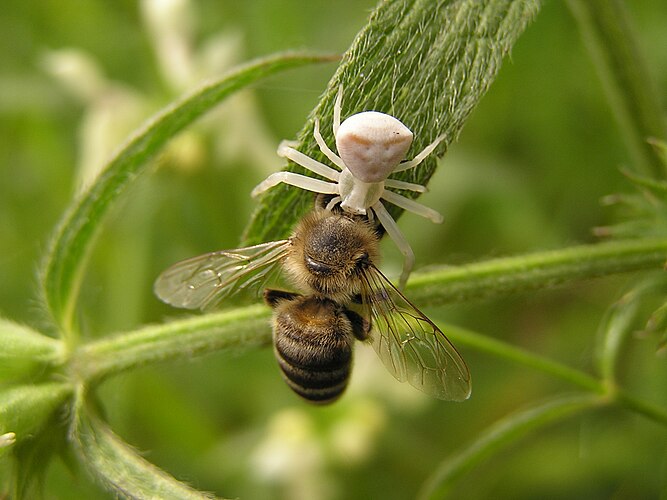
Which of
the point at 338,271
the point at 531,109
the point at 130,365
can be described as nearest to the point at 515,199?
the point at 531,109

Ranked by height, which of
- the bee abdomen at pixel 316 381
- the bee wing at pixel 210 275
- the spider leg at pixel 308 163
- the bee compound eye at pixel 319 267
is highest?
the spider leg at pixel 308 163

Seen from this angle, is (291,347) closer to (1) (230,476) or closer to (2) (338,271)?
(2) (338,271)

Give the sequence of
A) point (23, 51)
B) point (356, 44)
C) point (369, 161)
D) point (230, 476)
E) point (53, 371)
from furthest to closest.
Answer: point (23, 51), point (230, 476), point (53, 371), point (369, 161), point (356, 44)

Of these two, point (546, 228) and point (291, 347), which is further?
point (546, 228)

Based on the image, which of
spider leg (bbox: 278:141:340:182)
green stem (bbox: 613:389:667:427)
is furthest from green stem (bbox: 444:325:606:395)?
spider leg (bbox: 278:141:340:182)

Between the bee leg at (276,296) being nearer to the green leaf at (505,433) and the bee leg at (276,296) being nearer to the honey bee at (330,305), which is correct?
the honey bee at (330,305)

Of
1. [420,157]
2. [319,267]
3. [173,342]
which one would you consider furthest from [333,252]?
[173,342]

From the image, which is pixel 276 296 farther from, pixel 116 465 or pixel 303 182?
pixel 116 465

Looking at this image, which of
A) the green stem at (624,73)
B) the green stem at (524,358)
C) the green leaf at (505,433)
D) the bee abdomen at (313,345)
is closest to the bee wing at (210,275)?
the bee abdomen at (313,345)
